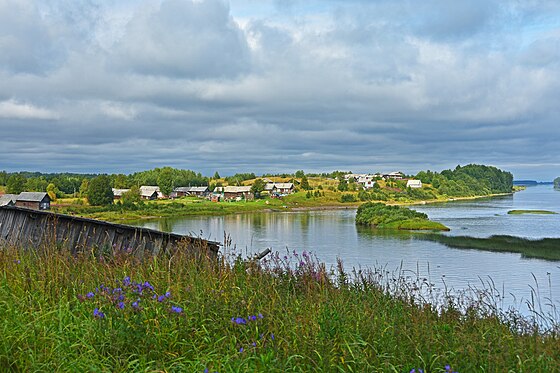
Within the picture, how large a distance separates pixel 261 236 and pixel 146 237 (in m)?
35.2

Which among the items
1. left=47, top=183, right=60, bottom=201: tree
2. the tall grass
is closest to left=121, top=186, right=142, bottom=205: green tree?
left=47, top=183, right=60, bottom=201: tree

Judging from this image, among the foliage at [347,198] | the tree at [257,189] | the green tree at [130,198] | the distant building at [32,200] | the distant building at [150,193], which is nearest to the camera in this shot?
the distant building at [32,200]

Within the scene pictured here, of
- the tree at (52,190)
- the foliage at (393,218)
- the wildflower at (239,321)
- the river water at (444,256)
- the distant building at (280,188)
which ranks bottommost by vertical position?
the river water at (444,256)

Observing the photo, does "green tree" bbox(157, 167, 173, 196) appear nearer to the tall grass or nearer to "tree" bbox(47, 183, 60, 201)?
"tree" bbox(47, 183, 60, 201)

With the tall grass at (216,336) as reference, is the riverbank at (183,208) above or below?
below

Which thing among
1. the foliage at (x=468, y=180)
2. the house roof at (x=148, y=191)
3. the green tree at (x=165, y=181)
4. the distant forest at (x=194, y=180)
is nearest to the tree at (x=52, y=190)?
the distant forest at (x=194, y=180)

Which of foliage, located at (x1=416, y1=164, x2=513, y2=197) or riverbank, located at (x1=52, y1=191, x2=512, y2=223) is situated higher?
foliage, located at (x1=416, y1=164, x2=513, y2=197)

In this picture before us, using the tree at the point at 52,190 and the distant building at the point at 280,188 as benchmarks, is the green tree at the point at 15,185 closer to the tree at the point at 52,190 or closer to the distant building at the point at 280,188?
the tree at the point at 52,190

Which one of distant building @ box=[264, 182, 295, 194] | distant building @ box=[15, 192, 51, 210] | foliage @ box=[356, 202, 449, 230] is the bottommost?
foliage @ box=[356, 202, 449, 230]

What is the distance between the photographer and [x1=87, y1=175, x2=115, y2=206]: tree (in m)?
88.2

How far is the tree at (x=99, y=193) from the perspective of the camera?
88.2m

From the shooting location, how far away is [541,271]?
87.5ft

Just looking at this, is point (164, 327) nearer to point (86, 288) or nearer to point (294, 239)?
point (86, 288)

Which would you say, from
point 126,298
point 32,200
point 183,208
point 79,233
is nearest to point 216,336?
point 126,298
